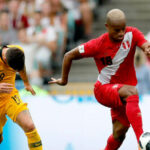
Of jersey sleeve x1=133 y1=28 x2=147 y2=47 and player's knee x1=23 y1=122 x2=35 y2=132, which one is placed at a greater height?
jersey sleeve x1=133 y1=28 x2=147 y2=47

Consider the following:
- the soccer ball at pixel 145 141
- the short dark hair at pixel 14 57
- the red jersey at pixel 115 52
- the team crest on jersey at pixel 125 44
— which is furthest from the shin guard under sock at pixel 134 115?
the short dark hair at pixel 14 57

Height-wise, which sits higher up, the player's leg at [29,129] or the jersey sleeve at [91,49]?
the jersey sleeve at [91,49]

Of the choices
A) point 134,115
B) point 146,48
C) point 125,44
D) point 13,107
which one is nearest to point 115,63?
point 125,44

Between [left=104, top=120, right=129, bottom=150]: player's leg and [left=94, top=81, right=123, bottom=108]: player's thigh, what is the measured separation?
0.51 metres

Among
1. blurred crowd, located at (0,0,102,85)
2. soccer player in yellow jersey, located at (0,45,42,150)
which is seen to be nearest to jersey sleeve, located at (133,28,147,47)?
soccer player in yellow jersey, located at (0,45,42,150)

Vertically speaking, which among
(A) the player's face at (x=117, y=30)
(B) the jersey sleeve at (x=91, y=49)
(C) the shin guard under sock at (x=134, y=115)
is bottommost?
(C) the shin guard under sock at (x=134, y=115)

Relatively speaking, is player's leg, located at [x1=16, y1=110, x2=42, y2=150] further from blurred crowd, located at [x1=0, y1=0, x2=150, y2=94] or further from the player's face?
blurred crowd, located at [x1=0, y1=0, x2=150, y2=94]

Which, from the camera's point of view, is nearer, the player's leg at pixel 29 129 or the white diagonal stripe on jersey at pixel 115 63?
the white diagonal stripe on jersey at pixel 115 63

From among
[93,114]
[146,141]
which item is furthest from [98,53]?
[93,114]

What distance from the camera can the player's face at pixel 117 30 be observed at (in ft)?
21.5

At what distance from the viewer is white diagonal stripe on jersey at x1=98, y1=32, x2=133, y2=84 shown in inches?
268

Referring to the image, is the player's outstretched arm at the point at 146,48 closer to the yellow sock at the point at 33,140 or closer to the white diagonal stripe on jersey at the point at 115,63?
the white diagonal stripe on jersey at the point at 115,63

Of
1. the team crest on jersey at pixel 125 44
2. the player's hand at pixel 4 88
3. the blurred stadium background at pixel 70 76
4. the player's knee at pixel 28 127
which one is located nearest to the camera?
the team crest on jersey at pixel 125 44

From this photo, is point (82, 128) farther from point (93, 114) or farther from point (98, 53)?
point (98, 53)
